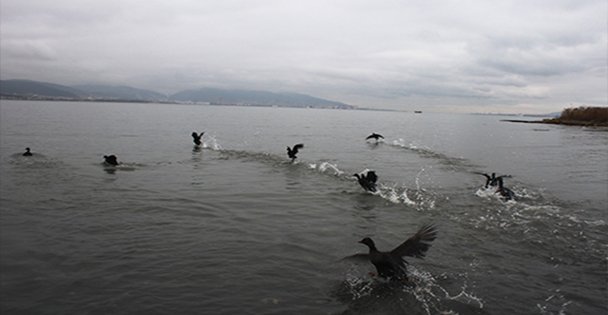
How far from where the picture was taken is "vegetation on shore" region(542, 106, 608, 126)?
110625 millimetres

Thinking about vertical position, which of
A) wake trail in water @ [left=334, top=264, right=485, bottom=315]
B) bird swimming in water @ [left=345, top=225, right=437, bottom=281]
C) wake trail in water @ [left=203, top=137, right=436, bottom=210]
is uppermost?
bird swimming in water @ [left=345, top=225, right=437, bottom=281]

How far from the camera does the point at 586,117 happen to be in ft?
383

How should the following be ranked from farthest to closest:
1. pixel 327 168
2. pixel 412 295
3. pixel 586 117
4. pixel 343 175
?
pixel 586 117
pixel 327 168
pixel 343 175
pixel 412 295

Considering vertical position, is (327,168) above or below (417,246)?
below

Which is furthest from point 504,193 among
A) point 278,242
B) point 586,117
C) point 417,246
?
point 586,117

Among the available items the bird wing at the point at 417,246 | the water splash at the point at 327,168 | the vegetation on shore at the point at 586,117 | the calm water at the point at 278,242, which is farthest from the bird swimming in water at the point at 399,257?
the vegetation on shore at the point at 586,117

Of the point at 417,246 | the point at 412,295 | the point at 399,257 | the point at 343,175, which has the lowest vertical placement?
the point at 412,295

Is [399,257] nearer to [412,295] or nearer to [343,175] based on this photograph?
[412,295]

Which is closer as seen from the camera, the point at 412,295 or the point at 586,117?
the point at 412,295

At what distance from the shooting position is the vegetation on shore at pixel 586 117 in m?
111

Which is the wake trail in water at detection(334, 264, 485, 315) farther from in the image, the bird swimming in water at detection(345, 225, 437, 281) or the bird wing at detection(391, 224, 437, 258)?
the bird wing at detection(391, 224, 437, 258)

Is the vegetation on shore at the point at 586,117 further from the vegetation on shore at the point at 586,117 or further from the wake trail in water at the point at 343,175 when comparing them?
the wake trail in water at the point at 343,175

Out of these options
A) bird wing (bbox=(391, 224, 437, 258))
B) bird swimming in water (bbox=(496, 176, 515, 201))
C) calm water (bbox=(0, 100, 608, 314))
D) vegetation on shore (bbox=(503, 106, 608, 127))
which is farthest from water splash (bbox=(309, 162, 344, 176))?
vegetation on shore (bbox=(503, 106, 608, 127))

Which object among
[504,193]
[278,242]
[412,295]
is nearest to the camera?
[412,295]
